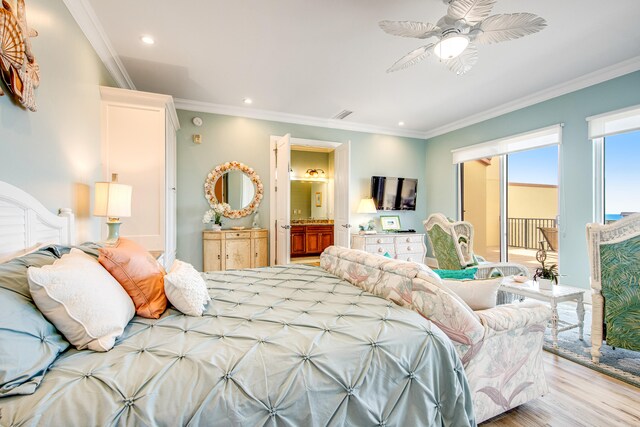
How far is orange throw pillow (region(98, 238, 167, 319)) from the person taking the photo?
1.37 m

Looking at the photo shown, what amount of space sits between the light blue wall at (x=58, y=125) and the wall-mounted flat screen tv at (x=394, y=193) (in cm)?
433

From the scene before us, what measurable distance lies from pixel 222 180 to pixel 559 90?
495cm

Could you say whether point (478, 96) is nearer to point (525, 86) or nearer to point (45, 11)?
point (525, 86)

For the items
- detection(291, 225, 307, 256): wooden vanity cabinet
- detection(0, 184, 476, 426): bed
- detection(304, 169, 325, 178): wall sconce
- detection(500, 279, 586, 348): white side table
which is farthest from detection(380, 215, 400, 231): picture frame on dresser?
detection(0, 184, 476, 426): bed

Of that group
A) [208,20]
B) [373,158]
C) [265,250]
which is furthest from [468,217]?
[208,20]

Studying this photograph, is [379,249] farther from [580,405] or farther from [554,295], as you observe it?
[580,405]

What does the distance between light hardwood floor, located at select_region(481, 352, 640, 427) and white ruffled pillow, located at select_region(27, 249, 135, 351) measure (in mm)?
1967

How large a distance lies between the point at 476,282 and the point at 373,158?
4286 millimetres

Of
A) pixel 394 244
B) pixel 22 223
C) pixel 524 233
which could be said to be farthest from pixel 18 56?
pixel 524 233

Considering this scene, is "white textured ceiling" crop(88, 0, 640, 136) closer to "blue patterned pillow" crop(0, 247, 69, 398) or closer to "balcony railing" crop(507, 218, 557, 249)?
"balcony railing" crop(507, 218, 557, 249)

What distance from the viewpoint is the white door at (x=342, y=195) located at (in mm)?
4789

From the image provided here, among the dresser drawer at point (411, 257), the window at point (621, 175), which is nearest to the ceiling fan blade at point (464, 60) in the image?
the window at point (621, 175)

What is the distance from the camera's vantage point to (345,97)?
4207mm

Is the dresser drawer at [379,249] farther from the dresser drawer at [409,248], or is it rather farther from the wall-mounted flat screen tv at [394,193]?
the wall-mounted flat screen tv at [394,193]
